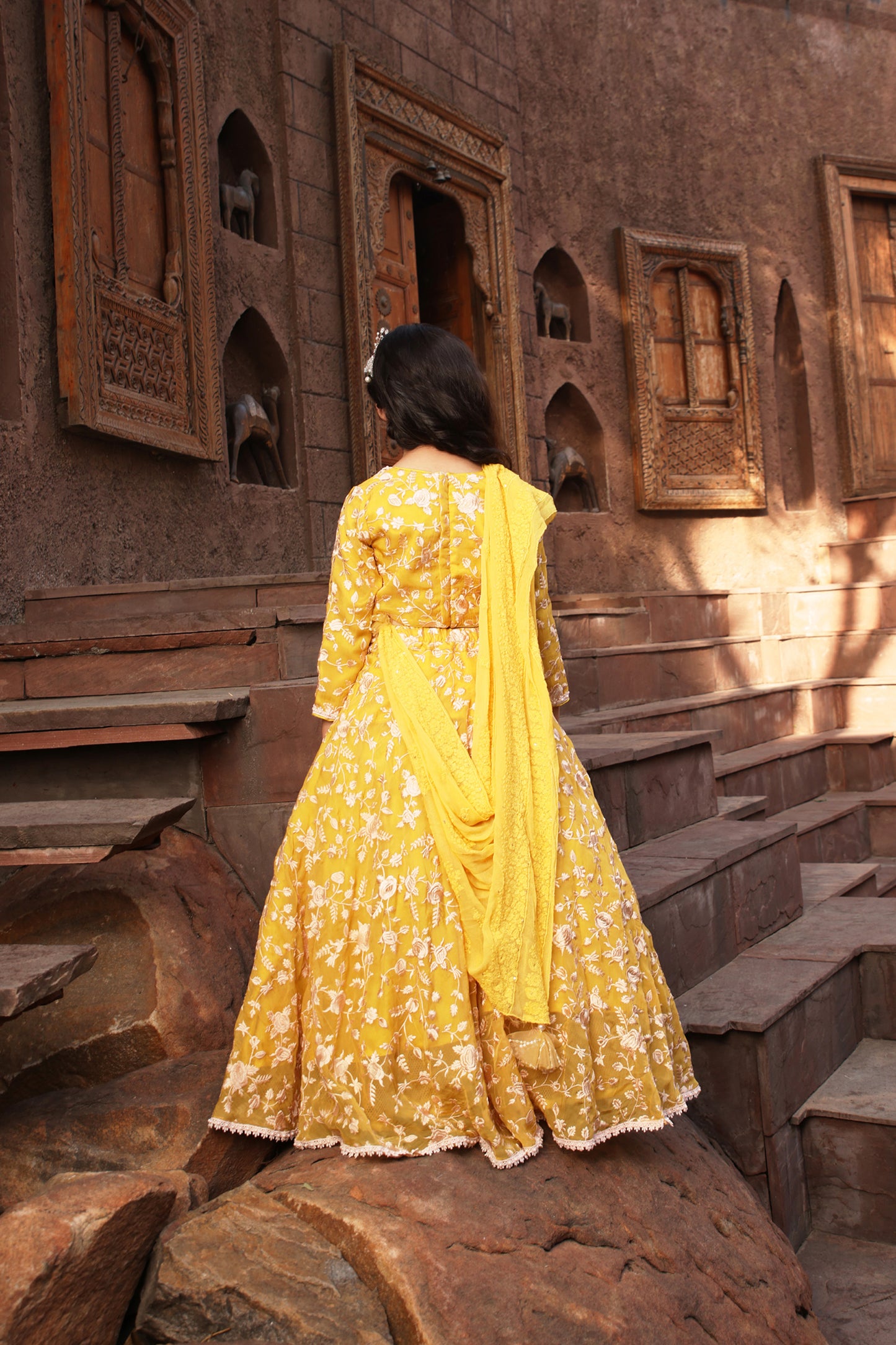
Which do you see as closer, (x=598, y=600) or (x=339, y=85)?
(x=339, y=85)

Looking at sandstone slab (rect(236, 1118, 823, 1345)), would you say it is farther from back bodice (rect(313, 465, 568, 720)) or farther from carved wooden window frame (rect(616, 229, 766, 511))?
carved wooden window frame (rect(616, 229, 766, 511))

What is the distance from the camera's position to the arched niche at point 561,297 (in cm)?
783

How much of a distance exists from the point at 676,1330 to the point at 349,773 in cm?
108

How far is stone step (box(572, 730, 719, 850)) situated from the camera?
362 centimetres

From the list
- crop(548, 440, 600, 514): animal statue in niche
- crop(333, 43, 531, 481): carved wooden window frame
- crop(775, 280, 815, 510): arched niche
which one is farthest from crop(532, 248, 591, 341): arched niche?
crop(775, 280, 815, 510): arched niche

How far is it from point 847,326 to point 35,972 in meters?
8.44

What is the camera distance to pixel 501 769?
2102mm

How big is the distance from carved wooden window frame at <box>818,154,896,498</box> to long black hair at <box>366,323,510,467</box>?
729cm

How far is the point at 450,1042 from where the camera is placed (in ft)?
6.57

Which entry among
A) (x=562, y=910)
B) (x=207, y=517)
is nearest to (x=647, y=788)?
(x=562, y=910)

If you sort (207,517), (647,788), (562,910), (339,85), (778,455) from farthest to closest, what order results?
(778,455), (339,85), (207,517), (647,788), (562,910)

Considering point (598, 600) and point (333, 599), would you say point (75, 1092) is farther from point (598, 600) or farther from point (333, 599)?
point (598, 600)

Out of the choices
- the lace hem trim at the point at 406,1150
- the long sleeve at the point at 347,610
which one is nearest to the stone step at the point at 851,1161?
the lace hem trim at the point at 406,1150

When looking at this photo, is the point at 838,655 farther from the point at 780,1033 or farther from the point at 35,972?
the point at 35,972
